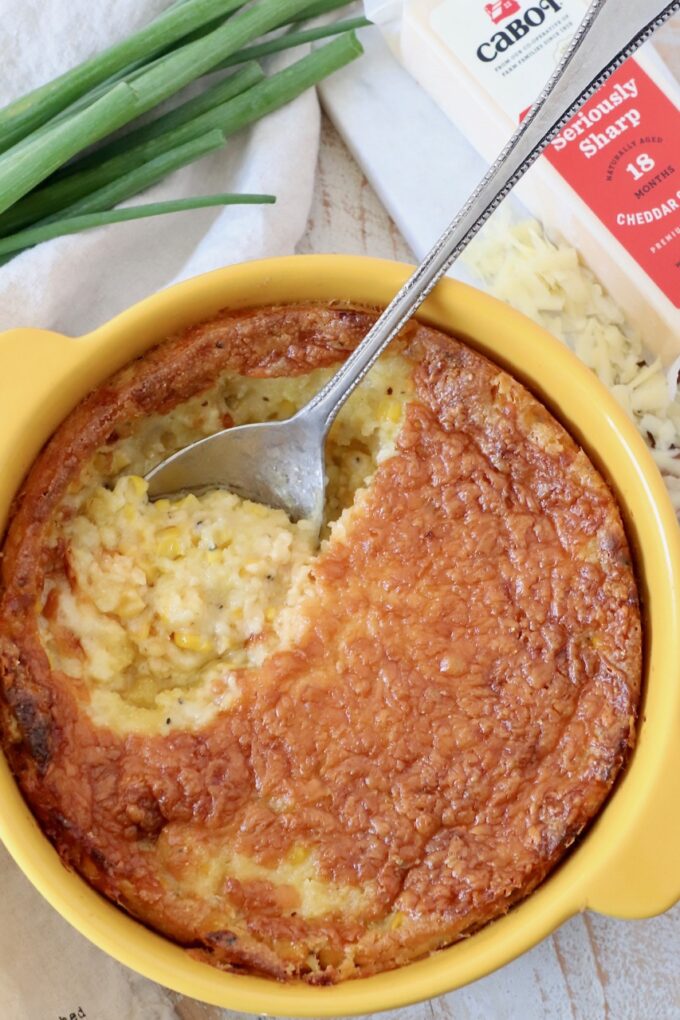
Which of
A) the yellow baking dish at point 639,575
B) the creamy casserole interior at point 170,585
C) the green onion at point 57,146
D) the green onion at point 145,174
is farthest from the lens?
the green onion at point 145,174

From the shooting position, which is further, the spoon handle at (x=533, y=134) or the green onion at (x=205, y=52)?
the green onion at (x=205, y=52)

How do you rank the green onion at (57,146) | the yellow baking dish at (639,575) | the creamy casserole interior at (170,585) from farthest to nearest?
1. the green onion at (57,146)
2. the creamy casserole interior at (170,585)
3. the yellow baking dish at (639,575)

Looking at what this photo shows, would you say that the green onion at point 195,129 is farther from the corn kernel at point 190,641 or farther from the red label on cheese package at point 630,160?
the corn kernel at point 190,641

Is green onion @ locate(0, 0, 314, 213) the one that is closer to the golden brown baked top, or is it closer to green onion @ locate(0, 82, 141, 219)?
green onion @ locate(0, 82, 141, 219)

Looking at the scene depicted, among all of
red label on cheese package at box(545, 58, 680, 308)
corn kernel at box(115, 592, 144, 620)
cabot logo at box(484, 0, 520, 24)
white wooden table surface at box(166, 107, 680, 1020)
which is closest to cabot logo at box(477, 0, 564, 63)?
cabot logo at box(484, 0, 520, 24)

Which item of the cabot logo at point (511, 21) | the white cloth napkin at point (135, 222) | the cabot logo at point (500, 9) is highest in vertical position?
the white cloth napkin at point (135, 222)

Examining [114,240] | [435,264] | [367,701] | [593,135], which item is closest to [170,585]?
[367,701]

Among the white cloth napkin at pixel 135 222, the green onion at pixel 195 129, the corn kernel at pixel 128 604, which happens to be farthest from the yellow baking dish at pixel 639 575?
the green onion at pixel 195 129

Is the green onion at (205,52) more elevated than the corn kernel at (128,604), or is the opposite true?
the green onion at (205,52)
